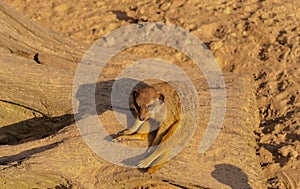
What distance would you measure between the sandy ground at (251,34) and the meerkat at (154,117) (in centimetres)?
128

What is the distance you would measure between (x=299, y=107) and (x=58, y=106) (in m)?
2.52

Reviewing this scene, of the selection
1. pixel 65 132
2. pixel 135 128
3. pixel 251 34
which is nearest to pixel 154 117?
pixel 135 128

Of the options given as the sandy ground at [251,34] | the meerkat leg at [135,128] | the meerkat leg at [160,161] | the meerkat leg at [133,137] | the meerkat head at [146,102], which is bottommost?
the meerkat leg at [160,161]

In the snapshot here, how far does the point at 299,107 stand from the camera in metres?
4.56

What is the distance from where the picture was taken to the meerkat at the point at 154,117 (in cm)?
323

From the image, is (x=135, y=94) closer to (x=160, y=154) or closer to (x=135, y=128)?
(x=135, y=128)

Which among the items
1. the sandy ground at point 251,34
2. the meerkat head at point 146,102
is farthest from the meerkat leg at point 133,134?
the sandy ground at point 251,34

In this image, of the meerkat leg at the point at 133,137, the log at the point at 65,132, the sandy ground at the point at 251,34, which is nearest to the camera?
the log at the point at 65,132

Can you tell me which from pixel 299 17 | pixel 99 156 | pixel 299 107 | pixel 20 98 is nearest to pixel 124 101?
pixel 99 156

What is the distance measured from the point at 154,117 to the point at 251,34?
253 cm

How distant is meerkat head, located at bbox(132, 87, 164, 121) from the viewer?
321 cm

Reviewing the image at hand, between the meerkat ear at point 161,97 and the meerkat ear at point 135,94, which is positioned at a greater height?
the meerkat ear at point 135,94

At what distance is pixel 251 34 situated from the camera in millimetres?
5352

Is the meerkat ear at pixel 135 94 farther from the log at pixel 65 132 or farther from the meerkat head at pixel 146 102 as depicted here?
the log at pixel 65 132
